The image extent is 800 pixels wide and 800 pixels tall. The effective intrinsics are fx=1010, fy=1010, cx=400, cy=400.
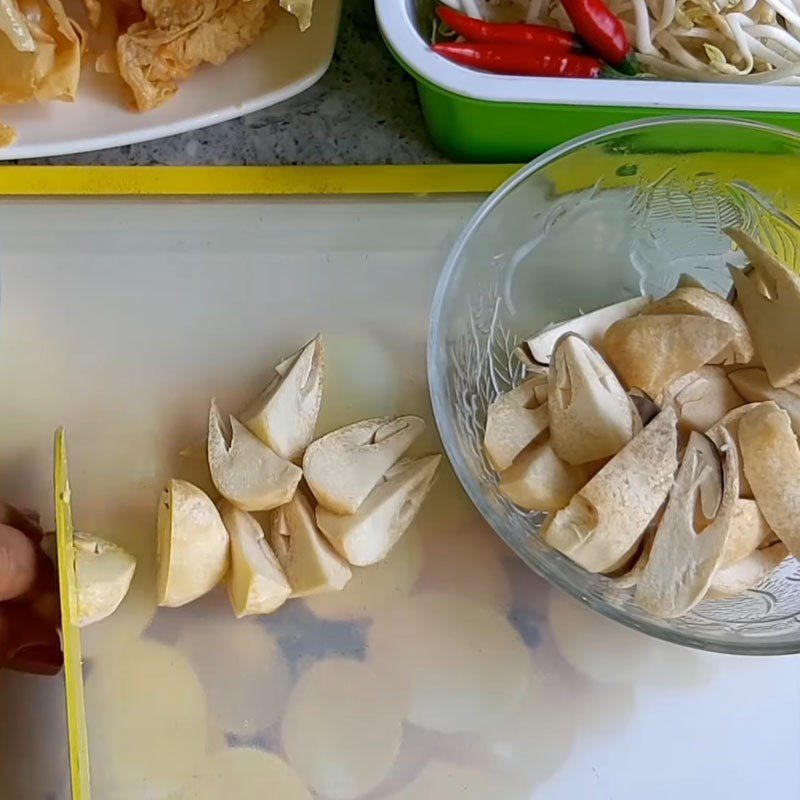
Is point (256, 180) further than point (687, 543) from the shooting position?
Yes

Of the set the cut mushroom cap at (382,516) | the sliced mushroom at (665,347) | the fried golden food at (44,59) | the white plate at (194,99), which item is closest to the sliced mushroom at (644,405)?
the sliced mushroom at (665,347)

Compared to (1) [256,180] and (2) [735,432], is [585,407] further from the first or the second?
(1) [256,180]

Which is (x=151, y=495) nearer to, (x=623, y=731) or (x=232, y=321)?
(x=232, y=321)

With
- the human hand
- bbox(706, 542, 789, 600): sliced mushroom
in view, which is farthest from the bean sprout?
the human hand

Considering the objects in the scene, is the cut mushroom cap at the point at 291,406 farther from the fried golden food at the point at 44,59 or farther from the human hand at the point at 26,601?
the fried golden food at the point at 44,59

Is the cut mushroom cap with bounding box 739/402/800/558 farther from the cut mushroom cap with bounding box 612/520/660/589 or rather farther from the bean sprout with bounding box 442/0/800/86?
the bean sprout with bounding box 442/0/800/86

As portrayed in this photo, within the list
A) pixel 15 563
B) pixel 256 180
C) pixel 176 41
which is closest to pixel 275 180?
pixel 256 180
